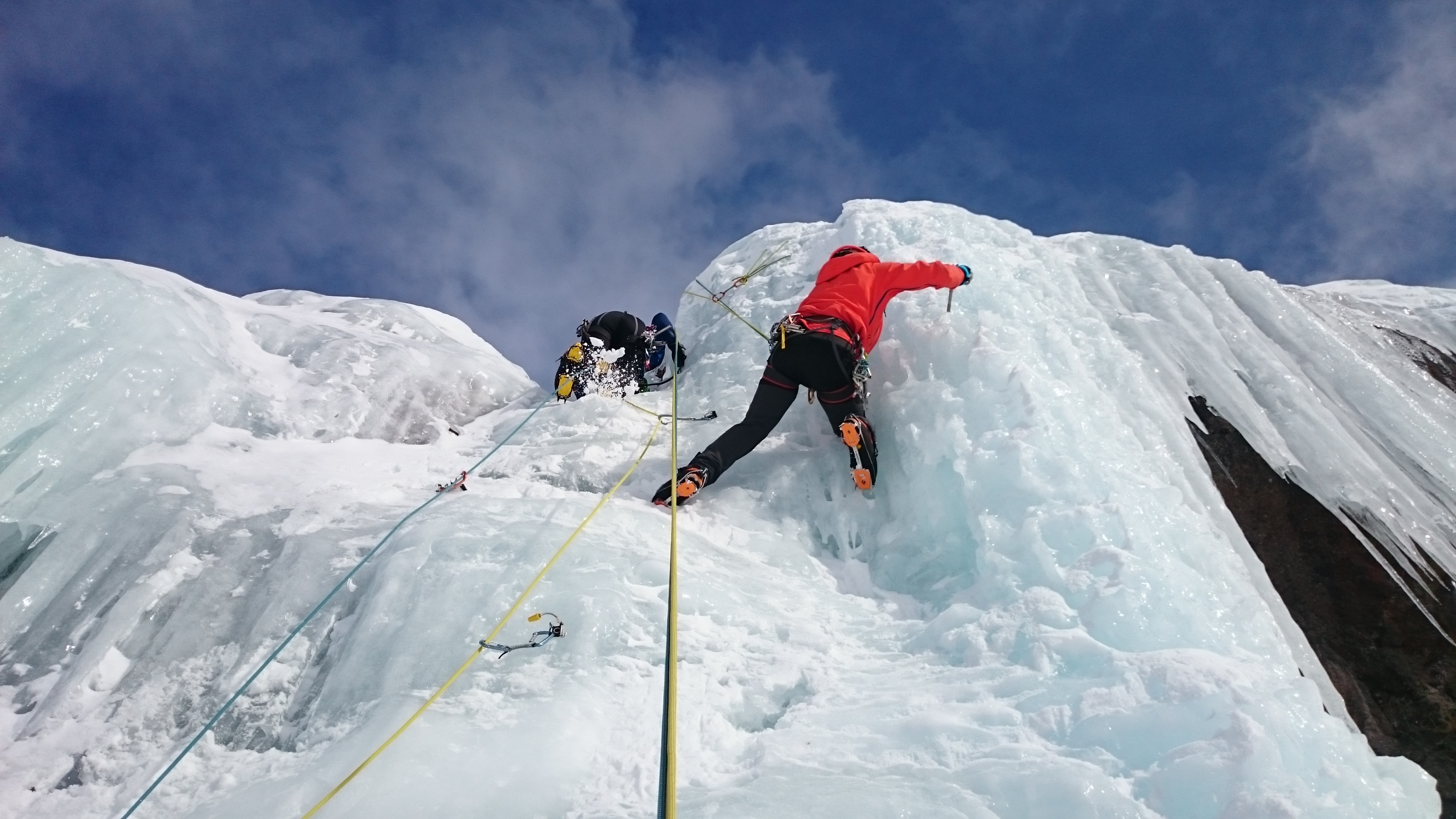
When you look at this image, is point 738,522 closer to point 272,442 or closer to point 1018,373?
point 1018,373

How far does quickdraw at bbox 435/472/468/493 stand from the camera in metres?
4.32

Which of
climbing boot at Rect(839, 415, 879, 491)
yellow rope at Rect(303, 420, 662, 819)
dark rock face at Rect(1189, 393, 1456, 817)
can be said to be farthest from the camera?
climbing boot at Rect(839, 415, 879, 491)

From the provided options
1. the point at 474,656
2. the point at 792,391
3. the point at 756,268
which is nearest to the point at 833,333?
the point at 792,391

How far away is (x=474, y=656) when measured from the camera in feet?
9.83

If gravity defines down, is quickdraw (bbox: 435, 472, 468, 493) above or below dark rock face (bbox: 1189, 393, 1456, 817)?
above

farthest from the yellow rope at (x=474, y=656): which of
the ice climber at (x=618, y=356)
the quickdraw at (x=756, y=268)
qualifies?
the quickdraw at (x=756, y=268)

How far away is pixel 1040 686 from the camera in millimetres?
2561

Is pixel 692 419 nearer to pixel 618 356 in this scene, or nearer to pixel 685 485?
pixel 685 485

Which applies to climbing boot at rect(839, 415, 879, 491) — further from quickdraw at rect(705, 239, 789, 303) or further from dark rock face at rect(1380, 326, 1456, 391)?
dark rock face at rect(1380, 326, 1456, 391)

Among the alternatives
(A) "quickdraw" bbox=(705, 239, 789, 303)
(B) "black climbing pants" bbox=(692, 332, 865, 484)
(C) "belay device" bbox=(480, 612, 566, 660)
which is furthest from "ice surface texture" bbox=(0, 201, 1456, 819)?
(A) "quickdraw" bbox=(705, 239, 789, 303)

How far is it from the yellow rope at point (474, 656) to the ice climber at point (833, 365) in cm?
45

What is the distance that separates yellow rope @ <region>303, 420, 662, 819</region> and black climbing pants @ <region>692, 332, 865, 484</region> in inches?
24.2

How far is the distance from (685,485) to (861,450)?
3.25 ft

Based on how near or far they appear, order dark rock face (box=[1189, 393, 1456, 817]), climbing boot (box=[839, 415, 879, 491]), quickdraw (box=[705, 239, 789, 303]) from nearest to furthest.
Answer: dark rock face (box=[1189, 393, 1456, 817]), climbing boot (box=[839, 415, 879, 491]), quickdraw (box=[705, 239, 789, 303])
